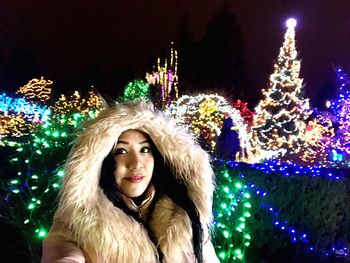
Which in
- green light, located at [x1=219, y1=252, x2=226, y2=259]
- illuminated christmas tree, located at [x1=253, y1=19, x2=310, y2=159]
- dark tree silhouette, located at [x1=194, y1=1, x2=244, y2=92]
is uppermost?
dark tree silhouette, located at [x1=194, y1=1, x2=244, y2=92]

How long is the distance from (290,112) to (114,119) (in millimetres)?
21710

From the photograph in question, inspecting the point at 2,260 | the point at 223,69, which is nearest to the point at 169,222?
the point at 2,260

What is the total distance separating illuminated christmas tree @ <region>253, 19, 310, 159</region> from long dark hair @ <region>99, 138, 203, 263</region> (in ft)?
65.6

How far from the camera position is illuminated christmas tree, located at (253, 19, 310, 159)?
2264cm

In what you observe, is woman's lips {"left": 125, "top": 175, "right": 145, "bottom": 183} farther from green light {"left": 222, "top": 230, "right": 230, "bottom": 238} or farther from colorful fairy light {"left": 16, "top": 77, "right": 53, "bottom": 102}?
colorful fairy light {"left": 16, "top": 77, "right": 53, "bottom": 102}

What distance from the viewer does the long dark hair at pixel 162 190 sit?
2.51 metres

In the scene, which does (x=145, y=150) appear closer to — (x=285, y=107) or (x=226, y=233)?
(x=226, y=233)

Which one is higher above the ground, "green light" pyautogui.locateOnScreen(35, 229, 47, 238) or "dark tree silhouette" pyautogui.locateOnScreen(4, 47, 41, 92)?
"dark tree silhouette" pyautogui.locateOnScreen(4, 47, 41, 92)

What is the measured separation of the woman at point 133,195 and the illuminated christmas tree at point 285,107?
1999 centimetres

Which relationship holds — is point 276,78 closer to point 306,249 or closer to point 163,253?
point 306,249

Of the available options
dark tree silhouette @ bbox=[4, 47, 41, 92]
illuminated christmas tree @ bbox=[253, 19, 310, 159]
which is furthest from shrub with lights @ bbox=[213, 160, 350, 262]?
dark tree silhouette @ bbox=[4, 47, 41, 92]

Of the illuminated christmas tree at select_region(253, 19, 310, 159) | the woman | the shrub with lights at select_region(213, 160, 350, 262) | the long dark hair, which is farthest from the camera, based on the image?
the illuminated christmas tree at select_region(253, 19, 310, 159)

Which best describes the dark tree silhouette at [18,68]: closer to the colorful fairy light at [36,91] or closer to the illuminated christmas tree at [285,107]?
the colorful fairy light at [36,91]

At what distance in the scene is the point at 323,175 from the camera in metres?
7.72
